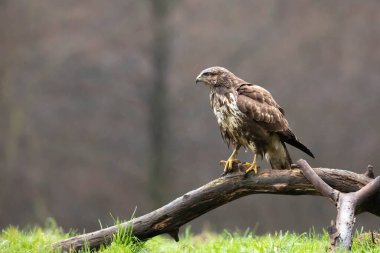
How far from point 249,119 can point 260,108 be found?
4.1 inches

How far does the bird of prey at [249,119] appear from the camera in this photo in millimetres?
4070

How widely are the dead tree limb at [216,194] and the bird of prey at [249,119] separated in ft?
0.36

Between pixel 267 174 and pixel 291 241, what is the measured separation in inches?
20.1

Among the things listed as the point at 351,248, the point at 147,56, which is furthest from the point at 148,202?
the point at 351,248

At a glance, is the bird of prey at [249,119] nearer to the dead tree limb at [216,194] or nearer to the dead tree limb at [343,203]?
the dead tree limb at [216,194]

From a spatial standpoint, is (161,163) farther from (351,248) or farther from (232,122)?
(351,248)

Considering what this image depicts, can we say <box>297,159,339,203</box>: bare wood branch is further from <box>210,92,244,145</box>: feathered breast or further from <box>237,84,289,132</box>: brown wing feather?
<box>210,92,244,145</box>: feathered breast

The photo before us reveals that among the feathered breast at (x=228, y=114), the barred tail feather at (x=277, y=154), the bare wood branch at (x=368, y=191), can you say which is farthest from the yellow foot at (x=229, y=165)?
the bare wood branch at (x=368, y=191)

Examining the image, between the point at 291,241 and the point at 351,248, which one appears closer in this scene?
the point at 351,248

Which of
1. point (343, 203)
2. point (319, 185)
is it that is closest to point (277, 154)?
point (319, 185)

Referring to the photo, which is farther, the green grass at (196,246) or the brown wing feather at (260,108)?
the brown wing feather at (260,108)

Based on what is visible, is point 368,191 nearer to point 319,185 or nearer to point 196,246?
point 319,185

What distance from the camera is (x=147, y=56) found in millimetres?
8320

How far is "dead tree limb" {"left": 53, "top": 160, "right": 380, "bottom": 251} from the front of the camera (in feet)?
12.6
